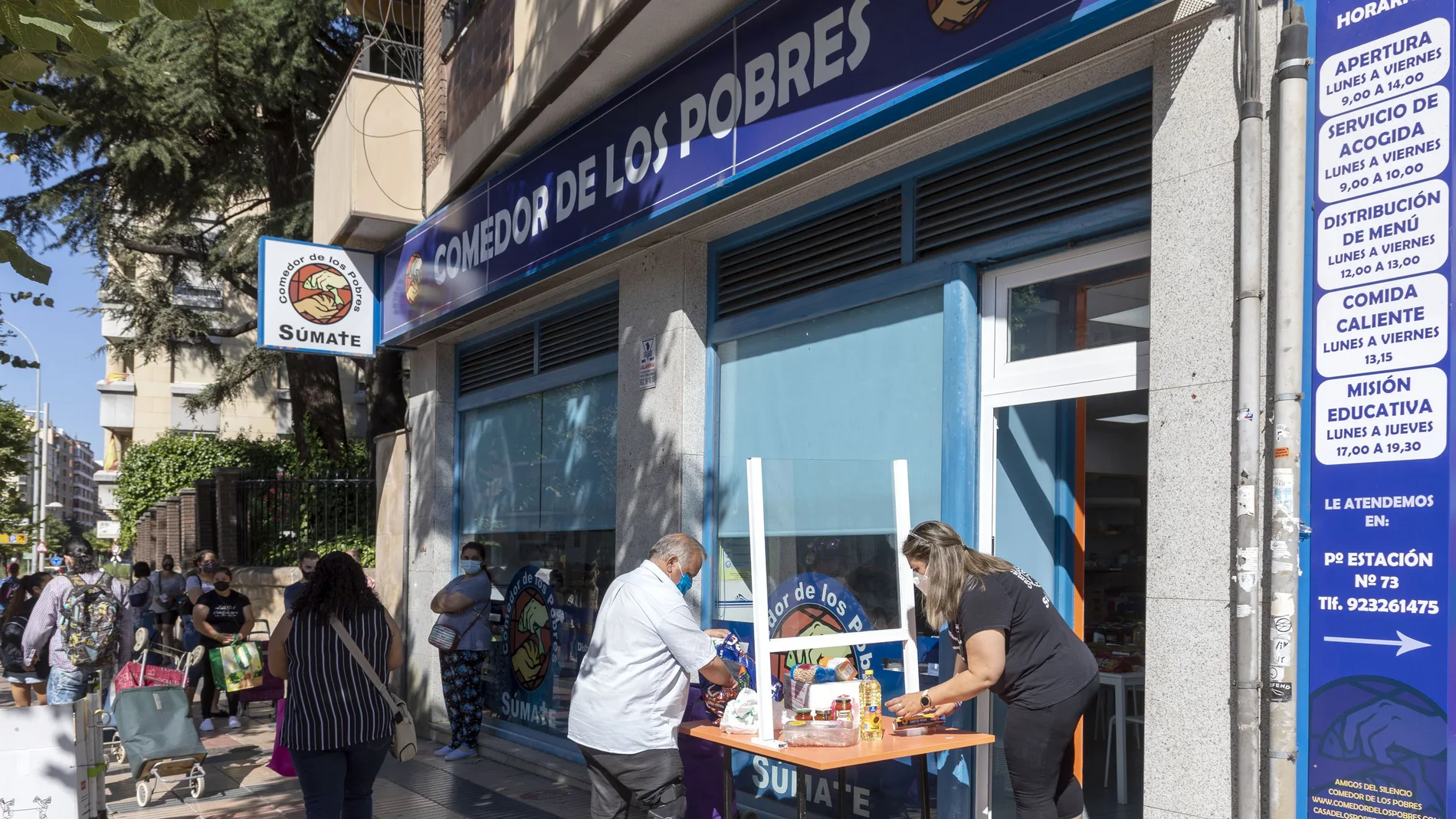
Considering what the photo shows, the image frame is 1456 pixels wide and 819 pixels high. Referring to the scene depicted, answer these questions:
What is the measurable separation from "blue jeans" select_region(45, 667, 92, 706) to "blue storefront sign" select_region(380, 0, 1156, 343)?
3.95 meters

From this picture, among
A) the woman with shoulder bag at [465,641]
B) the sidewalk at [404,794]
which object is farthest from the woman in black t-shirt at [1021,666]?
the woman with shoulder bag at [465,641]

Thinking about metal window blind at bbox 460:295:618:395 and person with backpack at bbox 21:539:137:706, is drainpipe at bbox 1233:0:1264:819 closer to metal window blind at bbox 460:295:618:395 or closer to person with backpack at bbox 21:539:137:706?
metal window blind at bbox 460:295:618:395

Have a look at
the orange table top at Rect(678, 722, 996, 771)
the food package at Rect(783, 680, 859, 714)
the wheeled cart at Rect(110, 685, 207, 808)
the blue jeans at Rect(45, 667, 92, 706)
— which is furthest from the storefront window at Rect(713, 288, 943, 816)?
the blue jeans at Rect(45, 667, 92, 706)

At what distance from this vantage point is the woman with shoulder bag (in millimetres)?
9742

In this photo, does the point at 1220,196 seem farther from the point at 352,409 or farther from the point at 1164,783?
the point at 352,409

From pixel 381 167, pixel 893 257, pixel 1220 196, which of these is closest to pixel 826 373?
pixel 893 257

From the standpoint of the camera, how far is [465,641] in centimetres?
977

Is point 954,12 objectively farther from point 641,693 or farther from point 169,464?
point 169,464

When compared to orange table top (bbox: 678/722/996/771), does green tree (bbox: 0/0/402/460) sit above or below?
above

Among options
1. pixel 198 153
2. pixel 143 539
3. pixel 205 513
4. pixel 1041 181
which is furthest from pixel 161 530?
pixel 1041 181

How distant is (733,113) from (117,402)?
41157 millimetres

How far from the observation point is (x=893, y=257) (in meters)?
6.02

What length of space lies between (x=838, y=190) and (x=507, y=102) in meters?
3.70

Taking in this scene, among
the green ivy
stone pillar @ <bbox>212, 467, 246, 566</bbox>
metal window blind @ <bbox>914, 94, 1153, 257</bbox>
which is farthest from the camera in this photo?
the green ivy
